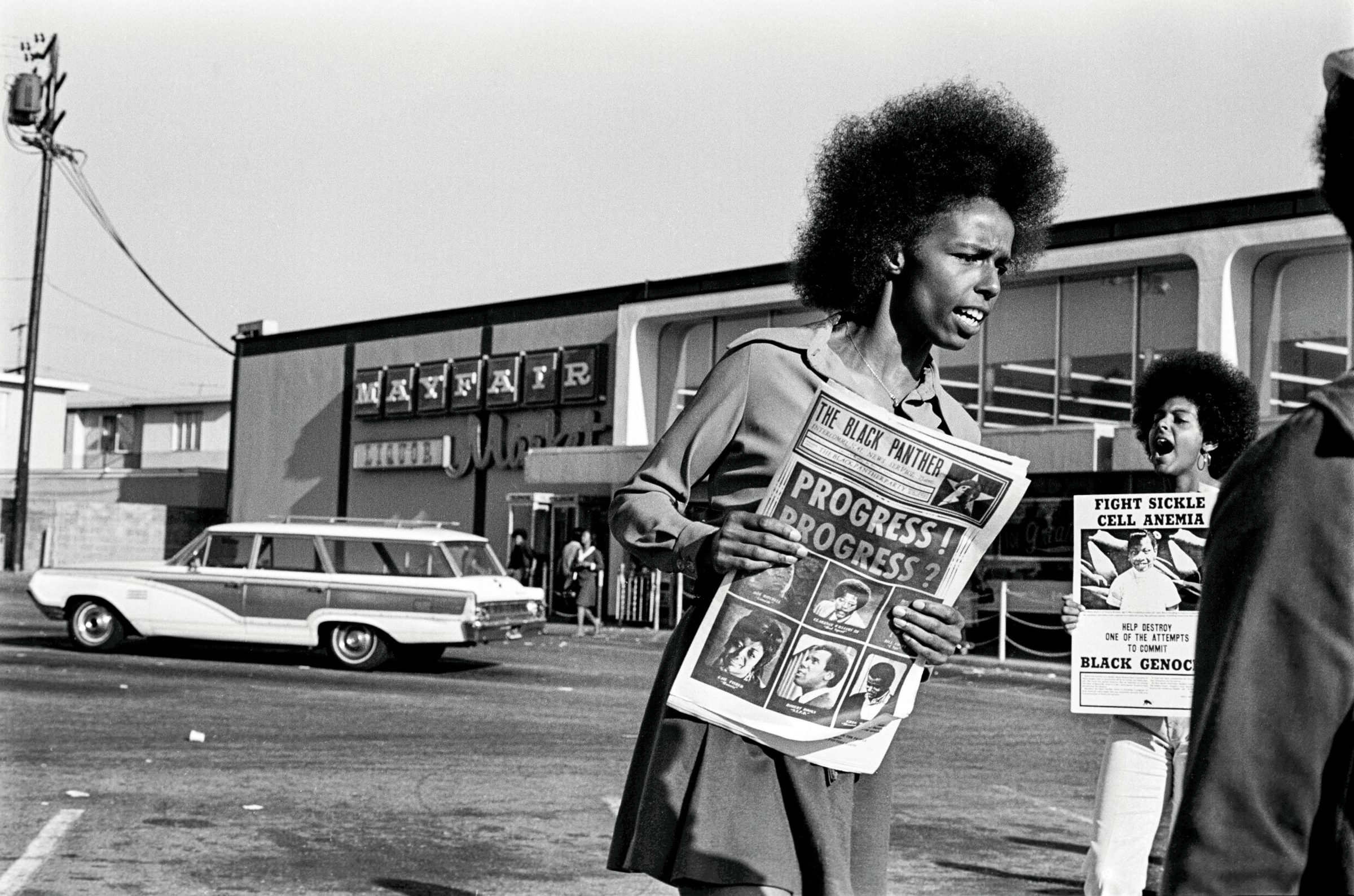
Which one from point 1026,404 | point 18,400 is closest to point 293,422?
point 1026,404

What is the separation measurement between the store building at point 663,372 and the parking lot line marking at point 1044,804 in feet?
21.3

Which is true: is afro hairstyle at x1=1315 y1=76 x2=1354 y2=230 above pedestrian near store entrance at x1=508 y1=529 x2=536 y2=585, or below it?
above

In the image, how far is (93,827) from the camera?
785 centimetres

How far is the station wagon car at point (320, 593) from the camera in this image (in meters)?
17.7

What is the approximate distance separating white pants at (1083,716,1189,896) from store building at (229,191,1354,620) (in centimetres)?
1009

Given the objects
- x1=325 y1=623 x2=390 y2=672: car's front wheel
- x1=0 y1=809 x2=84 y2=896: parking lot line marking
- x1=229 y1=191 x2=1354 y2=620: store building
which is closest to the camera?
x1=0 y1=809 x2=84 y2=896: parking lot line marking

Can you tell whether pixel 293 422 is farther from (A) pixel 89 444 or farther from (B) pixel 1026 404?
(A) pixel 89 444

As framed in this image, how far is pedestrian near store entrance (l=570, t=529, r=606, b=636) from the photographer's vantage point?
1038 inches

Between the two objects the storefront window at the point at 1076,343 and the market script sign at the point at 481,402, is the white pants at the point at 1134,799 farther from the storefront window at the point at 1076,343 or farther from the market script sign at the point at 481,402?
the market script sign at the point at 481,402

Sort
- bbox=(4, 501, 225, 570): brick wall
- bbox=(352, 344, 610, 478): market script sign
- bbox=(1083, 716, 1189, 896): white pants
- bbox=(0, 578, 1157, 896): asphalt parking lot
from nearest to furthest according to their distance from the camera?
1. bbox=(1083, 716, 1189, 896): white pants
2. bbox=(0, 578, 1157, 896): asphalt parking lot
3. bbox=(352, 344, 610, 478): market script sign
4. bbox=(4, 501, 225, 570): brick wall

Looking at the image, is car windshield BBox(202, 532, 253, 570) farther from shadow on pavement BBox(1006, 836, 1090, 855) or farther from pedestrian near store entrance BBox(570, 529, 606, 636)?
shadow on pavement BBox(1006, 836, 1090, 855)

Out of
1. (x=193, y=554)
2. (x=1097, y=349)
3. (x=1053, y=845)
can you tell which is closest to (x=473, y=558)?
(x=193, y=554)

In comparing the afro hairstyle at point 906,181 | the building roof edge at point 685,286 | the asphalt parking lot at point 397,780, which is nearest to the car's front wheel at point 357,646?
the asphalt parking lot at point 397,780

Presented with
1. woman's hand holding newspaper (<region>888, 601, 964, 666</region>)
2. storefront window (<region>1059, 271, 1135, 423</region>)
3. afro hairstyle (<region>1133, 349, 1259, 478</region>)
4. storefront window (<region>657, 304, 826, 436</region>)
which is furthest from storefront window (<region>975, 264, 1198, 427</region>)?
woman's hand holding newspaper (<region>888, 601, 964, 666</region>)
